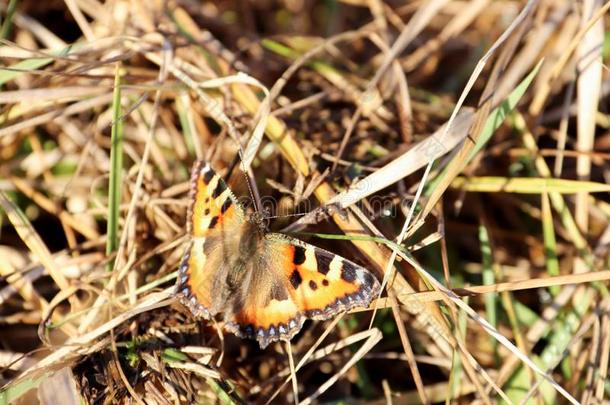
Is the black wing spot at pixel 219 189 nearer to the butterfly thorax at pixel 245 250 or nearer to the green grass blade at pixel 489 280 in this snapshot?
the butterfly thorax at pixel 245 250

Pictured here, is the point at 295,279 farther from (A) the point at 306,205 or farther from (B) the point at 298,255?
(A) the point at 306,205

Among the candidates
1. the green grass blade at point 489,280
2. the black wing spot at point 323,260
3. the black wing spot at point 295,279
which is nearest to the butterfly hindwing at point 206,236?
the black wing spot at point 295,279

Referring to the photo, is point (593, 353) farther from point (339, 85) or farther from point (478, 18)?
point (478, 18)

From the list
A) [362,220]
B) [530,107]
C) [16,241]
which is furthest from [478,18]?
[16,241]

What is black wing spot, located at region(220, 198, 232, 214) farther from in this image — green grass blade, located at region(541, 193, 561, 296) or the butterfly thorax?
green grass blade, located at region(541, 193, 561, 296)

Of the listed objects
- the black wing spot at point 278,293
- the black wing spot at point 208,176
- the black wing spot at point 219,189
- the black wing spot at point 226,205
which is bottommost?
the black wing spot at point 278,293
